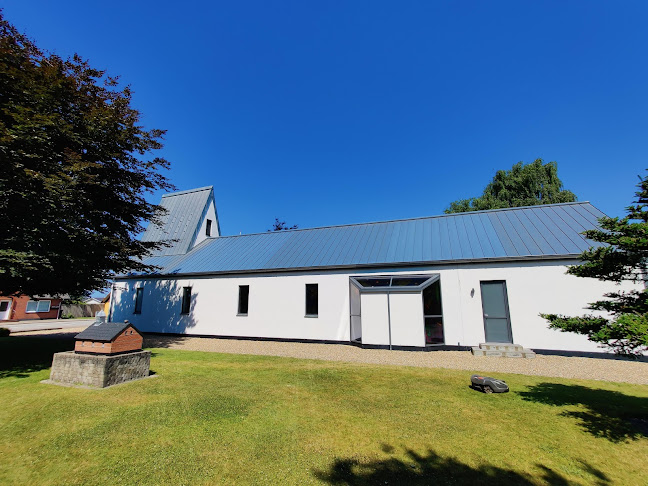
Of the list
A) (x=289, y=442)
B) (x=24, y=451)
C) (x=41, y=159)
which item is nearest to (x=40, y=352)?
(x=41, y=159)

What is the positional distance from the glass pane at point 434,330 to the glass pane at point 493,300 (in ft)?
6.71

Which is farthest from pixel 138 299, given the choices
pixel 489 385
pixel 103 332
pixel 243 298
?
pixel 489 385

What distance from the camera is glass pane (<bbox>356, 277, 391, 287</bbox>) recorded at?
1454 centimetres

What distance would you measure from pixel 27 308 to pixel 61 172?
3642 centimetres

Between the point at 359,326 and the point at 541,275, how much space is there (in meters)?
8.51

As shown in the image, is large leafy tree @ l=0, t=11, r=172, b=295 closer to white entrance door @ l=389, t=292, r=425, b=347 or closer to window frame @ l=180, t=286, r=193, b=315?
window frame @ l=180, t=286, r=193, b=315

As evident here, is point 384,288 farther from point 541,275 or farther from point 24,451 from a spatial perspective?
point 24,451

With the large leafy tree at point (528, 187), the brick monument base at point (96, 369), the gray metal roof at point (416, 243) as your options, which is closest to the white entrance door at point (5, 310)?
the gray metal roof at point (416, 243)

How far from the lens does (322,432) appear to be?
4.98 metres

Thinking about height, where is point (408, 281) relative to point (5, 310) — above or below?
above

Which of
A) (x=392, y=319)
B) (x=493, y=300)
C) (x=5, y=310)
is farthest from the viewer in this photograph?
(x=5, y=310)

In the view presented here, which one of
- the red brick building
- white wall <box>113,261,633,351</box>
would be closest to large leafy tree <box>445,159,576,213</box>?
white wall <box>113,261,633,351</box>

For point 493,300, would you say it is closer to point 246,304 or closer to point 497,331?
point 497,331

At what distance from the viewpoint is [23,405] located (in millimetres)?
6266
